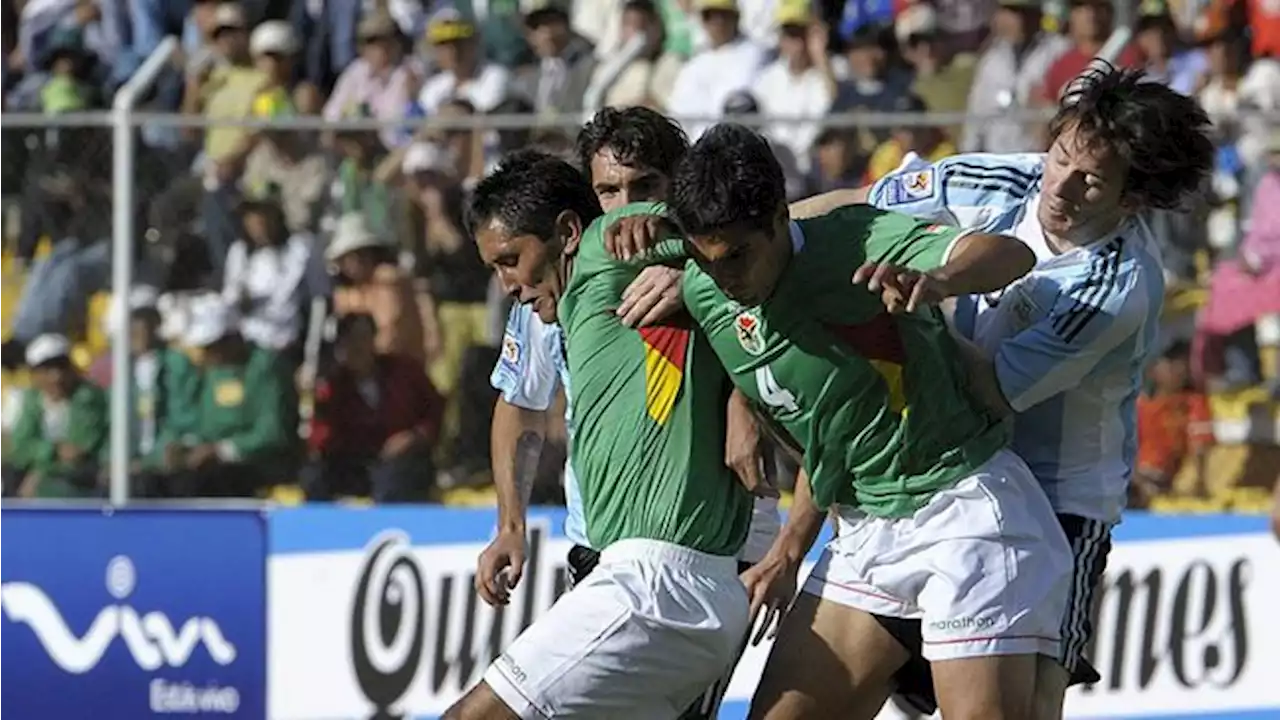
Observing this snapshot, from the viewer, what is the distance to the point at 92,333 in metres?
11.5

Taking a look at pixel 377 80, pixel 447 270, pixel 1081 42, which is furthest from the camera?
pixel 377 80

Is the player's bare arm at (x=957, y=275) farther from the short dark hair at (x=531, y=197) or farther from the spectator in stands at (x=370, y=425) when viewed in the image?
the spectator in stands at (x=370, y=425)

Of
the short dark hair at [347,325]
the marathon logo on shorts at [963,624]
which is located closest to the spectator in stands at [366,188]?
the short dark hair at [347,325]

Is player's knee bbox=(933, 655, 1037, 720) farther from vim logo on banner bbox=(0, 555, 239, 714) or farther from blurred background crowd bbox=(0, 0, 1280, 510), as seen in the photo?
vim logo on banner bbox=(0, 555, 239, 714)

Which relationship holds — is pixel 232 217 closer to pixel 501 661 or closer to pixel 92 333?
pixel 92 333

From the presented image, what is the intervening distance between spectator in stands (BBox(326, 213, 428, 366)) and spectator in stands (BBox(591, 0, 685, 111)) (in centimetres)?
193

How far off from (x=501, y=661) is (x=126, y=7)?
36.0 feet

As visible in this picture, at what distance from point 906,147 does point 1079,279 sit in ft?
16.0

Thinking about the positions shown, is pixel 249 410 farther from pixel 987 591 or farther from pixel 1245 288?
pixel 987 591

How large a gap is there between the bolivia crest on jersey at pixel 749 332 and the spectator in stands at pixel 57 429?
6504mm

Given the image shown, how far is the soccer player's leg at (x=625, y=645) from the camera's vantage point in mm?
5297

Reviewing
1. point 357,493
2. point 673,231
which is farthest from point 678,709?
point 357,493

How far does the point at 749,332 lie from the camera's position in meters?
5.41

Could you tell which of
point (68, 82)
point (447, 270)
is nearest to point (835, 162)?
point (447, 270)
